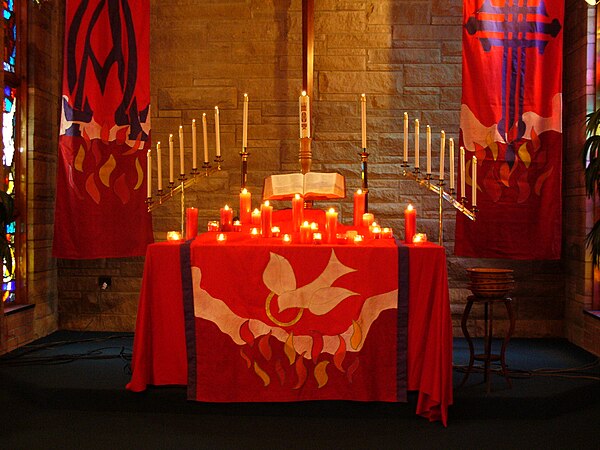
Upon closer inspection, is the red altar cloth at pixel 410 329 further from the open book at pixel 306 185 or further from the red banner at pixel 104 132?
the red banner at pixel 104 132

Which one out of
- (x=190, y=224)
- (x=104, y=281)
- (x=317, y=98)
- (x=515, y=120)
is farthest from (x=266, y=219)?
(x=515, y=120)

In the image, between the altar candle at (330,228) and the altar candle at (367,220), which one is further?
the altar candle at (367,220)

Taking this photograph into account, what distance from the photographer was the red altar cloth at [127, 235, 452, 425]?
9.13 ft

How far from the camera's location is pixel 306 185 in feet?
10.5

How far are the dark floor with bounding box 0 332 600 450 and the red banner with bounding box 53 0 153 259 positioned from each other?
3.67 feet

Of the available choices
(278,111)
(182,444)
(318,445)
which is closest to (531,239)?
(278,111)

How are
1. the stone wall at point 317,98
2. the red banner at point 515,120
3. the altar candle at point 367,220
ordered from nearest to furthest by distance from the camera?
the altar candle at point 367,220
the red banner at point 515,120
the stone wall at point 317,98

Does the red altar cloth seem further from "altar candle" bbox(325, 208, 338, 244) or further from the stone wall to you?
the stone wall

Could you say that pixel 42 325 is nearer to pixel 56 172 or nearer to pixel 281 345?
pixel 56 172

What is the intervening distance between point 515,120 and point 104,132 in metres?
3.04

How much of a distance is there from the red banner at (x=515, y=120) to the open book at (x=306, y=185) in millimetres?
1564

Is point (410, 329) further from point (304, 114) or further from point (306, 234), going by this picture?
point (304, 114)

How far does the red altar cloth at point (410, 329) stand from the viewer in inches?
110

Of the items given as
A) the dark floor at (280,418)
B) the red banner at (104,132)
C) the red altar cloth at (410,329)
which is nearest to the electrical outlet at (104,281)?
the red banner at (104,132)
